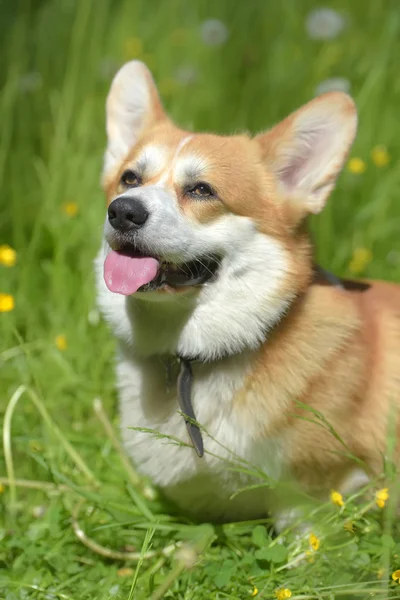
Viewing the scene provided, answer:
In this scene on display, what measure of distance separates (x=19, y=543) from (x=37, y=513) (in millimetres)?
244

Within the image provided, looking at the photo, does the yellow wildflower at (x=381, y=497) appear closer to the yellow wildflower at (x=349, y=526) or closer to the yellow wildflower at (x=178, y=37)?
the yellow wildflower at (x=349, y=526)

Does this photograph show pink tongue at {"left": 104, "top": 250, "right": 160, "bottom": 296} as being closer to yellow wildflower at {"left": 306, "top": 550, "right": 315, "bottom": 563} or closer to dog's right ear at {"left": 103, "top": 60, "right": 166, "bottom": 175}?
dog's right ear at {"left": 103, "top": 60, "right": 166, "bottom": 175}

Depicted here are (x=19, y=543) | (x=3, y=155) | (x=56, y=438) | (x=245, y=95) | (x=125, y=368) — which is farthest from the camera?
(x=245, y=95)

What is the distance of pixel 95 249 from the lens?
3445 mm

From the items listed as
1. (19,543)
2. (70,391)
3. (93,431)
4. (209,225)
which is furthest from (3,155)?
(19,543)

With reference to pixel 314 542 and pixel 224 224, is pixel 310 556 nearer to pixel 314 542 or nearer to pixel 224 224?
pixel 314 542

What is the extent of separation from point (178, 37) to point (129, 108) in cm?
198

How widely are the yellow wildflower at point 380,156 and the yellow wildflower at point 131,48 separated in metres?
1.66

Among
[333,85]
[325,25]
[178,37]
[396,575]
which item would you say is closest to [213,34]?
[178,37]

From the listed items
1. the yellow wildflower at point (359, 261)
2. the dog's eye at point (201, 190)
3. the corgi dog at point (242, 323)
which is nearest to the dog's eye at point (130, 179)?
the corgi dog at point (242, 323)

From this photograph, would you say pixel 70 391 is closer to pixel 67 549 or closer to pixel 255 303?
pixel 67 549

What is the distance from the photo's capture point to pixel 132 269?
7.04ft

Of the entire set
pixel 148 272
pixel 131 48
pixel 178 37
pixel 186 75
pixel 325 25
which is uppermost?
pixel 325 25

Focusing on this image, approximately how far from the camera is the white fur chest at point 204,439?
86.3 inches
